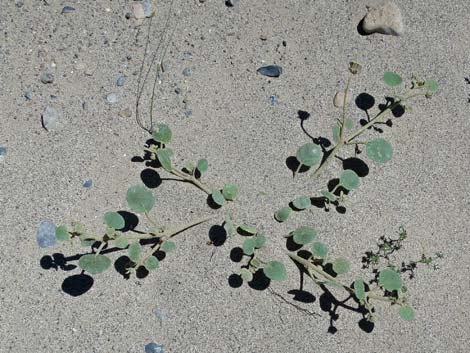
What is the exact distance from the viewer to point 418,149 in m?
2.18

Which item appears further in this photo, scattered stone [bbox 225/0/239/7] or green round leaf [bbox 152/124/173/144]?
scattered stone [bbox 225/0/239/7]

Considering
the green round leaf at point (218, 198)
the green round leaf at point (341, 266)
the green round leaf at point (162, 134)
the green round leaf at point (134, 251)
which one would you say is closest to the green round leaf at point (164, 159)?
the green round leaf at point (162, 134)

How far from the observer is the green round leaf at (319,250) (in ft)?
6.35

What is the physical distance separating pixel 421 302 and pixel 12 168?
142 cm

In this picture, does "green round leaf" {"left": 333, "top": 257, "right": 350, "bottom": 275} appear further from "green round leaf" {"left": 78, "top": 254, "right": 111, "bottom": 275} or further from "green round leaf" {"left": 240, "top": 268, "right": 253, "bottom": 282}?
"green round leaf" {"left": 78, "top": 254, "right": 111, "bottom": 275}

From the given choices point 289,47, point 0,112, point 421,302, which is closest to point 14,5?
point 0,112

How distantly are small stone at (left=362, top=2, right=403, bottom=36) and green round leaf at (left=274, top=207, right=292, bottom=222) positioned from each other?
743mm

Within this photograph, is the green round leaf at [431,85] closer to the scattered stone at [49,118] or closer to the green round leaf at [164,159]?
the green round leaf at [164,159]

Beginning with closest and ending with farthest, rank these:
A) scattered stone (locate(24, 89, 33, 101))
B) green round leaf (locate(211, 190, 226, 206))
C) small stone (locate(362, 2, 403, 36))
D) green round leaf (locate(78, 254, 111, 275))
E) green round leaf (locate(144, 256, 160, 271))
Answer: green round leaf (locate(78, 254, 111, 275)) → green round leaf (locate(144, 256, 160, 271)) → green round leaf (locate(211, 190, 226, 206)) → scattered stone (locate(24, 89, 33, 101)) → small stone (locate(362, 2, 403, 36))

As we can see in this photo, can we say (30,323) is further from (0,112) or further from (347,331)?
(347,331)

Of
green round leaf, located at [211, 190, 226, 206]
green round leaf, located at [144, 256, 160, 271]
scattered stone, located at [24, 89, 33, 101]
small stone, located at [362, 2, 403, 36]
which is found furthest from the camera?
small stone, located at [362, 2, 403, 36]

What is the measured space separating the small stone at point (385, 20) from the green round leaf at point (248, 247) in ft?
2.95

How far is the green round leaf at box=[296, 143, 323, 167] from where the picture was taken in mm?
2023

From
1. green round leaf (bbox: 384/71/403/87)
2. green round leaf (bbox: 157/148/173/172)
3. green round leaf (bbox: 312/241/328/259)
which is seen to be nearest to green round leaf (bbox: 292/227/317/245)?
green round leaf (bbox: 312/241/328/259)
